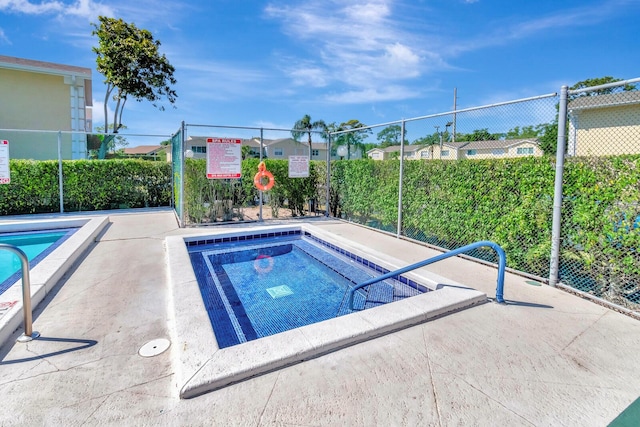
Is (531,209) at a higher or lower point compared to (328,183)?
lower

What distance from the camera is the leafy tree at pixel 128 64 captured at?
14172 mm

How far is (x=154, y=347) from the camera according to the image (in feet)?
8.06

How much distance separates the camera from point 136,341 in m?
2.55

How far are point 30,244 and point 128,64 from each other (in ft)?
38.0

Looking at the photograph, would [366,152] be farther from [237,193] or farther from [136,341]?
[136,341]

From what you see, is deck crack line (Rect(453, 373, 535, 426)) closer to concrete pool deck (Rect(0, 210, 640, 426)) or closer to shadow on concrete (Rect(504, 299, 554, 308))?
concrete pool deck (Rect(0, 210, 640, 426))

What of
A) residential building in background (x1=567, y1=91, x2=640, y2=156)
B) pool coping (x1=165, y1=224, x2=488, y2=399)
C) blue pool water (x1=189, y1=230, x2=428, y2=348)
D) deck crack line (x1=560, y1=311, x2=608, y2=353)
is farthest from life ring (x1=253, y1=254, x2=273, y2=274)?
residential building in background (x1=567, y1=91, x2=640, y2=156)

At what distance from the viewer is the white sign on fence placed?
8347 mm

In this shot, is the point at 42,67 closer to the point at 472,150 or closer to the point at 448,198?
the point at 448,198

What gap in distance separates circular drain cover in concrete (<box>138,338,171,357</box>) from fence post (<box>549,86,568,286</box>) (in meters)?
3.85

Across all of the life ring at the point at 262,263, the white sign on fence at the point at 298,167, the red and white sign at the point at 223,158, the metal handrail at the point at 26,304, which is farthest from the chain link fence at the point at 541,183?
the metal handrail at the point at 26,304

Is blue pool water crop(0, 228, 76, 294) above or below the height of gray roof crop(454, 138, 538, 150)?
below

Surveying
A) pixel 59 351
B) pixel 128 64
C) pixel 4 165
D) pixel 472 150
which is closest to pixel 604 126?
pixel 472 150

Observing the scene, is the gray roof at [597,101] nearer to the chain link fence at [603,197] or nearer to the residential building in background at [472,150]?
the chain link fence at [603,197]
